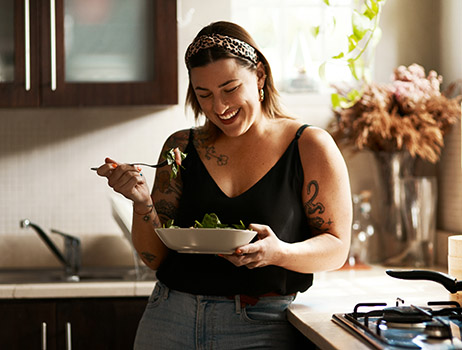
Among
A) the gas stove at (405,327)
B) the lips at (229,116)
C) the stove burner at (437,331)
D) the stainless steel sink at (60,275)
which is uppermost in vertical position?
the lips at (229,116)

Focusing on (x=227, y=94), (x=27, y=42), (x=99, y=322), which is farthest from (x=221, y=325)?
(x=27, y=42)

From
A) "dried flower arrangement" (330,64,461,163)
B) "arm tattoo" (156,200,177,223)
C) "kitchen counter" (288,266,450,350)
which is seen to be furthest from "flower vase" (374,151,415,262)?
"arm tattoo" (156,200,177,223)

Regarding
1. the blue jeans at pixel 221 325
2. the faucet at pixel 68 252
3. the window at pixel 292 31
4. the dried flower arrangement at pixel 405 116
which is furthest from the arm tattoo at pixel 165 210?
the window at pixel 292 31

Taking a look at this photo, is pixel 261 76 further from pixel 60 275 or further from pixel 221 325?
pixel 60 275

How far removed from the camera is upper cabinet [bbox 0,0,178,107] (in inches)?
100

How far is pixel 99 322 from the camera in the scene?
7.63 feet

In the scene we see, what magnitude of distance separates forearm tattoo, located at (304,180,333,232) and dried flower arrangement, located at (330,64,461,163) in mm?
1055

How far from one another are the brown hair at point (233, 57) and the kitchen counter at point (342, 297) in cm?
54

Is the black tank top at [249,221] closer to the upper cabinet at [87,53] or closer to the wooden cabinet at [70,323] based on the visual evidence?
the wooden cabinet at [70,323]

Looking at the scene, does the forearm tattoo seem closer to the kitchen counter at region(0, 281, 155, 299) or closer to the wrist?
the wrist

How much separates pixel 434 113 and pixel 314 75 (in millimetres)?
573

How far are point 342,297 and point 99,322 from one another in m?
0.89

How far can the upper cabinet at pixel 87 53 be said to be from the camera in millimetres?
2543

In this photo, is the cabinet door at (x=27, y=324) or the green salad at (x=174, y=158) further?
the cabinet door at (x=27, y=324)
